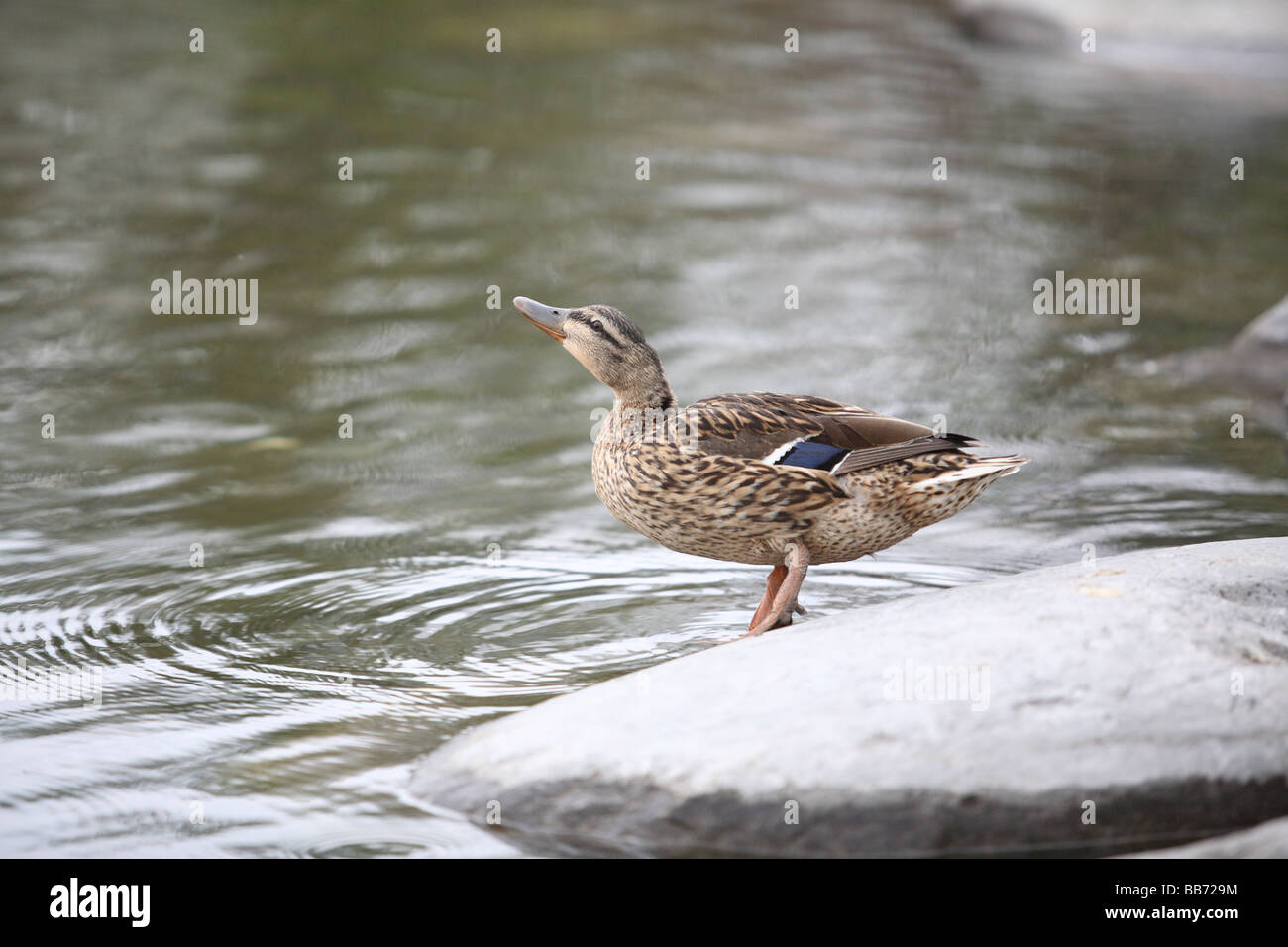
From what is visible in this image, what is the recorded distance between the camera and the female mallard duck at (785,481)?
564cm

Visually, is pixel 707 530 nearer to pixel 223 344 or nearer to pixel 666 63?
pixel 223 344

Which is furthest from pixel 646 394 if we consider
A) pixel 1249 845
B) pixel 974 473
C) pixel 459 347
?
pixel 459 347

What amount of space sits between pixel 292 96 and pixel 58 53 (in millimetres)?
3353

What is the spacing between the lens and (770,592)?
235 inches

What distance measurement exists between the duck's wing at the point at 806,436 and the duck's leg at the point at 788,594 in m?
0.33

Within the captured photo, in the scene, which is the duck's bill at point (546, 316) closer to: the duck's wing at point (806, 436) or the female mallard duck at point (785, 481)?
the female mallard duck at point (785, 481)

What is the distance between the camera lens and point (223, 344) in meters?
9.98

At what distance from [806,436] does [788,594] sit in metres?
0.58

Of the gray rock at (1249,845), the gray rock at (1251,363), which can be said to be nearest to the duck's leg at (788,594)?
the gray rock at (1249,845)
